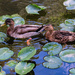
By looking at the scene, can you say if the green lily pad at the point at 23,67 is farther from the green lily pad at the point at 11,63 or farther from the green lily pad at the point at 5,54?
the green lily pad at the point at 5,54

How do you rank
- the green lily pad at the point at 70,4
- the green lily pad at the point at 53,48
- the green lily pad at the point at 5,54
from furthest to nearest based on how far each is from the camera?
the green lily pad at the point at 70,4, the green lily pad at the point at 53,48, the green lily pad at the point at 5,54

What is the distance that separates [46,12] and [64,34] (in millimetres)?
1973

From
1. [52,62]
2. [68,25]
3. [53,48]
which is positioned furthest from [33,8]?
[52,62]

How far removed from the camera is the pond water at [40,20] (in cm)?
423

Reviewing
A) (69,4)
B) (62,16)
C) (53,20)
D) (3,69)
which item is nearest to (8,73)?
(3,69)

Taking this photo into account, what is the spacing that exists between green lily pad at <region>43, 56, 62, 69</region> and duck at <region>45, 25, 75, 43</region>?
94 centimetres

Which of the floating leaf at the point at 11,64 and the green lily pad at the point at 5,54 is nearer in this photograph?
the floating leaf at the point at 11,64

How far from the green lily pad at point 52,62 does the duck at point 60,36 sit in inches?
37.0

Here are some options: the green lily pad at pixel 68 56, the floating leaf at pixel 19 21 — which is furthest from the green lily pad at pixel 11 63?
the floating leaf at pixel 19 21

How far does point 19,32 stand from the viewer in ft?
18.5

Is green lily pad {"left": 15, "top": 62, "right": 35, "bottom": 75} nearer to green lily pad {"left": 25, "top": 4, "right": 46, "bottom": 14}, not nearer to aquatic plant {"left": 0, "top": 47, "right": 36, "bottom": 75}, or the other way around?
aquatic plant {"left": 0, "top": 47, "right": 36, "bottom": 75}

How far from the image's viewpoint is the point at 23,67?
4.02 metres

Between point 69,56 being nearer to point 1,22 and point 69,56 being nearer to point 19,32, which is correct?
point 19,32

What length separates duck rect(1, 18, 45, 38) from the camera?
5.64 meters
